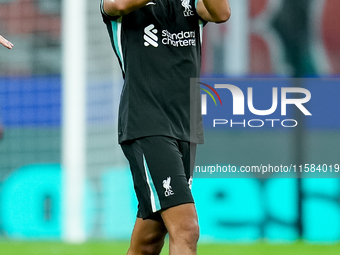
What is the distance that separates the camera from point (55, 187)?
312 inches

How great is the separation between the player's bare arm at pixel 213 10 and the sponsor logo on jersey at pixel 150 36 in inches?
9.8

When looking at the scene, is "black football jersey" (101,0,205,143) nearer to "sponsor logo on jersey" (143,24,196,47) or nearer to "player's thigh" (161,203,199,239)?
"sponsor logo on jersey" (143,24,196,47)

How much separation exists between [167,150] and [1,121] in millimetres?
6288

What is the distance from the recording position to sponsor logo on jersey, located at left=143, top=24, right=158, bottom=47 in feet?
9.09

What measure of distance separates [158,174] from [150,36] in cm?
65

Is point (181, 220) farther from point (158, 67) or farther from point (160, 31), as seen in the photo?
point (160, 31)

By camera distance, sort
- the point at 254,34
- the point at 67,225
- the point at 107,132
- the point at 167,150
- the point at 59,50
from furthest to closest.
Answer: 1. the point at 59,50
2. the point at 254,34
3. the point at 107,132
4. the point at 67,225
5. the point at 167,150

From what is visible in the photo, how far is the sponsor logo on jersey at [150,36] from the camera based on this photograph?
9.09 ft

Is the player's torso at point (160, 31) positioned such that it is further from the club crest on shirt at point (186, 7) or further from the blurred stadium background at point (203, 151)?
the blurred stadium background at point (203, 151)

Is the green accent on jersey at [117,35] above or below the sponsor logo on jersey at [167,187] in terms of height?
above

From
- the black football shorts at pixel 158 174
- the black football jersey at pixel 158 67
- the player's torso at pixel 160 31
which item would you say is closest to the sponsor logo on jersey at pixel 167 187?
the black football shorts at pixel 158 174

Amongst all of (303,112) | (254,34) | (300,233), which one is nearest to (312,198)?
(300,233)

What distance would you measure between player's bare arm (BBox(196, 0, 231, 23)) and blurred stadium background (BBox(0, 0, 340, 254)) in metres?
4.44

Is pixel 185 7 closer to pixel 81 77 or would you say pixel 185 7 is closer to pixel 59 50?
pixel 81 77
